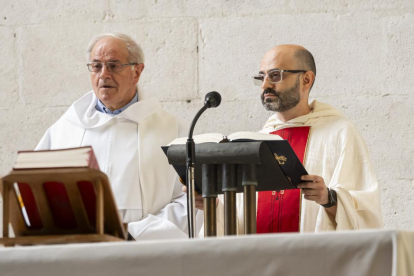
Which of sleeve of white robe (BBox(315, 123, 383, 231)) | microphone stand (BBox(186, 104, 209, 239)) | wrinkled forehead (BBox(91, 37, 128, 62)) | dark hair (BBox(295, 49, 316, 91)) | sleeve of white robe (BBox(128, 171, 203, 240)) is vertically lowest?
sleeve of white robe (BBox(128, 171, 203, 240))

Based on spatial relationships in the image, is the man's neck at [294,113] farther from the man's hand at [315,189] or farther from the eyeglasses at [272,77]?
the man's hand at [315,189]

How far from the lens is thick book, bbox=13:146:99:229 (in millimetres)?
2510

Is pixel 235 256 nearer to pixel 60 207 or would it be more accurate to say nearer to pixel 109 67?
pixel 60 207

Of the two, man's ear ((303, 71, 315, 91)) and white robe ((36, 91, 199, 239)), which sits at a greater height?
man's ear ((303, 71, 315, 91))

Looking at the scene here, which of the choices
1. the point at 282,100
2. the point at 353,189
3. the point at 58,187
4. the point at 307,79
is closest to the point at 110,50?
the point at 282,100

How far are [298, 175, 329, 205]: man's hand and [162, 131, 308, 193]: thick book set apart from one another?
2.8 inches

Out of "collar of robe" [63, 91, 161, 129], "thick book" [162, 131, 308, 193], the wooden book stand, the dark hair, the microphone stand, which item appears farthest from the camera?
"collar of robe" [63, 91, 161, 129]

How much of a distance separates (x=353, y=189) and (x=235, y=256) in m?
2.58

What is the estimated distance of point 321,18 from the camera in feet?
20.1

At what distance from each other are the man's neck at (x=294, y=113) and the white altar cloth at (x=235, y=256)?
9.73 feet

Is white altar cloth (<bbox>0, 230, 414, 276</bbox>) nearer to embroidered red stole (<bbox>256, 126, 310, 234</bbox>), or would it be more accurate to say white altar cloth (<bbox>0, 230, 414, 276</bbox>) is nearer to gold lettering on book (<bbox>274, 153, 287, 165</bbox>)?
gold lettering on book (<bbox>274, 153, 287, 165</bbox>)

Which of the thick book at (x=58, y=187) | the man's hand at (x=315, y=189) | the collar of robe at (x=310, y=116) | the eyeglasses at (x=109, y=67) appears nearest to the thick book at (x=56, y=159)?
the thick book at (x=58, y=187)

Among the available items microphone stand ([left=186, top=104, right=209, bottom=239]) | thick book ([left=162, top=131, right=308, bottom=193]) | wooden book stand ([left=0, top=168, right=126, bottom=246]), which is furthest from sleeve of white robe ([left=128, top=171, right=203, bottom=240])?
wooden book stand ([left=0, top=168, right=126, bottom=246])

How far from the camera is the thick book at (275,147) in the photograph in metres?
3.36
